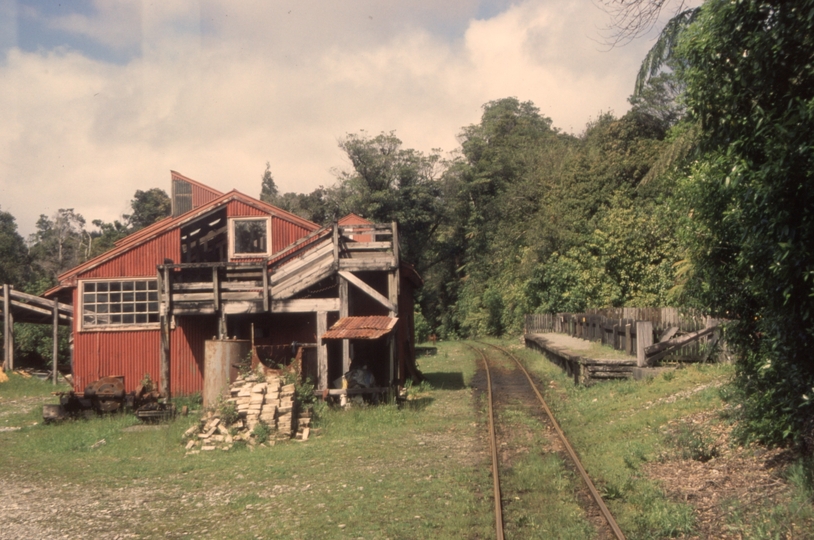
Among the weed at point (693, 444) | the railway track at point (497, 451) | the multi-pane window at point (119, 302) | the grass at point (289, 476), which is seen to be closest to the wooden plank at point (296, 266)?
the grass at point (289, 476)

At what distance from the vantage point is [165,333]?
16.9 m

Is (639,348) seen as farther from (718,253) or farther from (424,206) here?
(424,206)

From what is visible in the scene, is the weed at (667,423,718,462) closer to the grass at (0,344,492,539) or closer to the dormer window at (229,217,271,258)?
the grass at (0,344,492,539)

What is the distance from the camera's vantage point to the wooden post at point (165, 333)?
16.3 metres

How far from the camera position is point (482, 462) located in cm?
984

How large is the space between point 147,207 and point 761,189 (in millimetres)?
68985

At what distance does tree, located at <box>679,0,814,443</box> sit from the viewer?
6191mm

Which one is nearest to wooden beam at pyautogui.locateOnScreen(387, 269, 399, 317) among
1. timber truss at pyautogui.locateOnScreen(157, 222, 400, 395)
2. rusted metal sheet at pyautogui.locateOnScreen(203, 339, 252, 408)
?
timber truss at pyautogui.locateOnScreen(157, 222, 400, 395)

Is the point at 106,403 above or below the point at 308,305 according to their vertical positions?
below

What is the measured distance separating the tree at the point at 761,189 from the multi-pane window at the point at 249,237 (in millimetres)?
14265

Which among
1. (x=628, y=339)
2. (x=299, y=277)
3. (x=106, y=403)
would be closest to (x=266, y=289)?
(x=299, y=277)

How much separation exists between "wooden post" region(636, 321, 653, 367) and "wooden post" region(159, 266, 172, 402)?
10606 mm

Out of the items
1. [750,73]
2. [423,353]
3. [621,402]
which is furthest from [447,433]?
[423,353]

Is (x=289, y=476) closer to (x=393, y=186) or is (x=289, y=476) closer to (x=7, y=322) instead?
(x=7, y=322)
